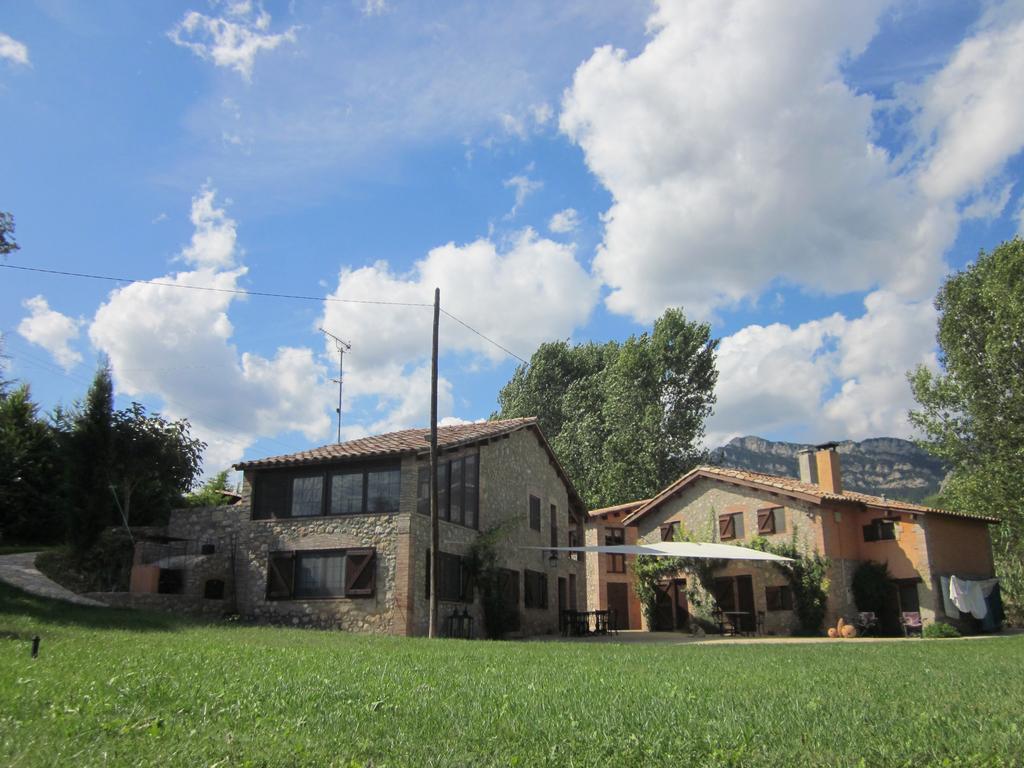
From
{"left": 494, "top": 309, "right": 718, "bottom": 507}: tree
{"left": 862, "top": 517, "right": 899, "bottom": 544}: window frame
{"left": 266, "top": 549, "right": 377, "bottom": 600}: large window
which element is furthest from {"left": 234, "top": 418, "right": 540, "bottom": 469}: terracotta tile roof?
{"left": 494, "top": 309, "right": 718, "bottom": 507}: tree

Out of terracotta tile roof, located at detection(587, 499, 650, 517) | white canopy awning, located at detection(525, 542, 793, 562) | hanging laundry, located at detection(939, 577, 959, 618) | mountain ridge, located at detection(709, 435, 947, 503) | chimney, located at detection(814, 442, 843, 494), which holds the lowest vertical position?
hanging laundry, located at detection(939, 577, 959, 618)

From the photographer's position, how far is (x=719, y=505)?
1214 inches

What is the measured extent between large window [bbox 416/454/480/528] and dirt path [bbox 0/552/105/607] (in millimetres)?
8082

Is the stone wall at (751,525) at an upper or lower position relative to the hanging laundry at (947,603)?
upper

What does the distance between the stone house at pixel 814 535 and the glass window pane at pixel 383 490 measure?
1276cm

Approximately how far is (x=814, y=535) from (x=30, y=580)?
75.3ft

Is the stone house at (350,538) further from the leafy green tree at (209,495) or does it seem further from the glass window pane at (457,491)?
the leafy green tree at (209,495)

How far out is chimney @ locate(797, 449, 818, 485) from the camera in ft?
103

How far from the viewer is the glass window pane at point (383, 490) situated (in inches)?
837

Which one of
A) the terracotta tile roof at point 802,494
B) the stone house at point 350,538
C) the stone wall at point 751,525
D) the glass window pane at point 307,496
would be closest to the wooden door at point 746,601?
the stone wall at point 751,525

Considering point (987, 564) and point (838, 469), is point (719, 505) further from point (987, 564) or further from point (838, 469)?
point (987, 564)

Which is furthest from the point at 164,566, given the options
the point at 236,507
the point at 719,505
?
the point at 719,505

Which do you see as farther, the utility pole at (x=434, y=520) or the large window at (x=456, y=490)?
the large window at (x=456, y=490)

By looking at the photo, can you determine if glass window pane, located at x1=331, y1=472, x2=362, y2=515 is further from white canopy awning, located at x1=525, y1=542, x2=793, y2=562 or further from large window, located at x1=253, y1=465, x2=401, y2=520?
white canopy awning, located at x1=525, y1=542, x2=793, y2=562
